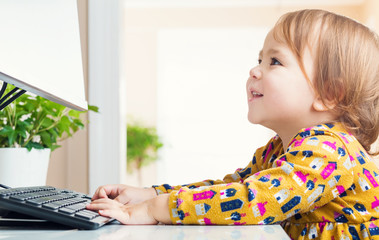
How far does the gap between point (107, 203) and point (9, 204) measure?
16 centimetres

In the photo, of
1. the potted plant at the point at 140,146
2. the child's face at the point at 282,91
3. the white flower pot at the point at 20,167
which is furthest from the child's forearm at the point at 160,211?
the potted plant at the point at 140,146

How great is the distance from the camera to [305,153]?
841mm

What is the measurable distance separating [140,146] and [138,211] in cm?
582

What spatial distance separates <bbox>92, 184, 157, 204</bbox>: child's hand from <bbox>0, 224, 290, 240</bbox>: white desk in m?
0.33

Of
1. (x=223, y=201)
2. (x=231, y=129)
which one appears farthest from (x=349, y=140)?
(x=231, y=129)

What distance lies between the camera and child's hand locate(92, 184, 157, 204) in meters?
1.04

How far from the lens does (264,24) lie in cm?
651

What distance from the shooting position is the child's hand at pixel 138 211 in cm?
74

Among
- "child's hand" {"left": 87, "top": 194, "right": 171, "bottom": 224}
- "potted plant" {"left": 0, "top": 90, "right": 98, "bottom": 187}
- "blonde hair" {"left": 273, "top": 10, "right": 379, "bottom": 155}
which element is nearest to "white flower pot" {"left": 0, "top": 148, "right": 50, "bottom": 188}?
"potted plant" {"left": 0, "top": 90, "right": 98, "bottom": 187}

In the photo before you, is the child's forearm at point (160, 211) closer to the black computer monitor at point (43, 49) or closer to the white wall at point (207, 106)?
the black computer monitor at point (43, 49)

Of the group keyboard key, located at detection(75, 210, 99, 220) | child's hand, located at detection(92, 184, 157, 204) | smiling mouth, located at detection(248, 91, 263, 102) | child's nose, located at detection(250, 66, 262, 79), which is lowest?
child's hand, located at detection(92, 184, 157, 204)

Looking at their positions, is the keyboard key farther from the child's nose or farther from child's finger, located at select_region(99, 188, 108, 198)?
the child's nose

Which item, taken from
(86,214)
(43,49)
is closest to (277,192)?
(86,214)

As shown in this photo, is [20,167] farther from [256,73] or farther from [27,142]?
[256,73]
